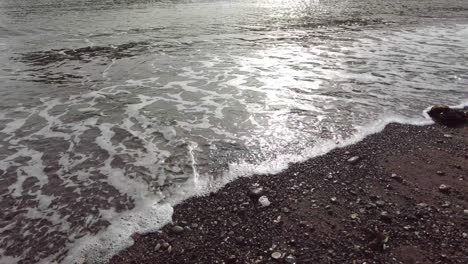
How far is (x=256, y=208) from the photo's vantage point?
5281 mm

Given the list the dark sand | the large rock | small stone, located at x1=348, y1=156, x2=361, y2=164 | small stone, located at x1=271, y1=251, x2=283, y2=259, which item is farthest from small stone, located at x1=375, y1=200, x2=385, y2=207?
the large rock

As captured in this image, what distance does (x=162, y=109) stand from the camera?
944 cm

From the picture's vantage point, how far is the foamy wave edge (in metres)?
4.54

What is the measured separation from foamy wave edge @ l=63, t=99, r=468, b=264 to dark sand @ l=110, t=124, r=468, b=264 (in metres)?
0.16

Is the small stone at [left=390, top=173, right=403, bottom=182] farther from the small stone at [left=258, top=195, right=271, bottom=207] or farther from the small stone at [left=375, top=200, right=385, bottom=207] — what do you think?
the small stone at [left=258, top=195, right=271, bottom=207]

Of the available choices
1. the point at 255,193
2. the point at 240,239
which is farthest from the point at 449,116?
the point at 240,239

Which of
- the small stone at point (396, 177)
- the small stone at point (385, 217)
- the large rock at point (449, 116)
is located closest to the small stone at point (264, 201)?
the small stone at point (385, 217)

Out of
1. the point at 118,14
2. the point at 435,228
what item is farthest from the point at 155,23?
the point at 435,228

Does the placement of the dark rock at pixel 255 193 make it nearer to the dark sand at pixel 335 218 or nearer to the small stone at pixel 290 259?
the dark sand at pixel 335 218

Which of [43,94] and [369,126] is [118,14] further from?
[369,126]

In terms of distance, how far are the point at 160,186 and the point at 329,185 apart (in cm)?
300

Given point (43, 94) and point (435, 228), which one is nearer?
point (435, 228)

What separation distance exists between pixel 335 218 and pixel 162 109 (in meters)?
6.01

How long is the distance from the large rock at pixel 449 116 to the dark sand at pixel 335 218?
1718 millimetres
